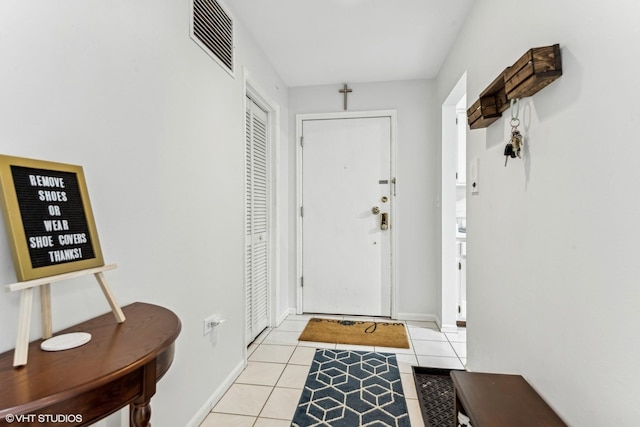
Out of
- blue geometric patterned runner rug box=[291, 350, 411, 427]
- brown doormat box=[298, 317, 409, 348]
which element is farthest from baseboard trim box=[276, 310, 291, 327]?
blue geometric patterned runner rug box=[291, 350, 411, 427]

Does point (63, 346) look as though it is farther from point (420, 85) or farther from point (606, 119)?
point (420, 85)

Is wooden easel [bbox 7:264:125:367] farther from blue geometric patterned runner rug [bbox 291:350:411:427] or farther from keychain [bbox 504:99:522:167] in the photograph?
keychain [bbox 504:99:522:167]

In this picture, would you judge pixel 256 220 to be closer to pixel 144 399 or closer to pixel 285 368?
pixel 285 368

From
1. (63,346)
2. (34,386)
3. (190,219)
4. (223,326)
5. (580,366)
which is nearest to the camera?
(34,386)

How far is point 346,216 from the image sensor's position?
340 cm

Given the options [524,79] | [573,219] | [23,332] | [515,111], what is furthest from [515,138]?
[23,332]

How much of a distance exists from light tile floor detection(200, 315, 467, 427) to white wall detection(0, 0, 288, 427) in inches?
5.8

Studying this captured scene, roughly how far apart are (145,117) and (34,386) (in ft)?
3.36

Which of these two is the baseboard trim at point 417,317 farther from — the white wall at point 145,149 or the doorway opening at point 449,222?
the white wall at point 145,149

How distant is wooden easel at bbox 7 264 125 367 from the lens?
72 centimetres

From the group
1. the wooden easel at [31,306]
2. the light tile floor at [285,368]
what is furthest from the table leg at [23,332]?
the light tile floor at [285,368]

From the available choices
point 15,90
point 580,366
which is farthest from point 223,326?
point 580,366

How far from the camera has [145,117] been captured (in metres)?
1.32

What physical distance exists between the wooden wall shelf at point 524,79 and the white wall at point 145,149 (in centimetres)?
148
